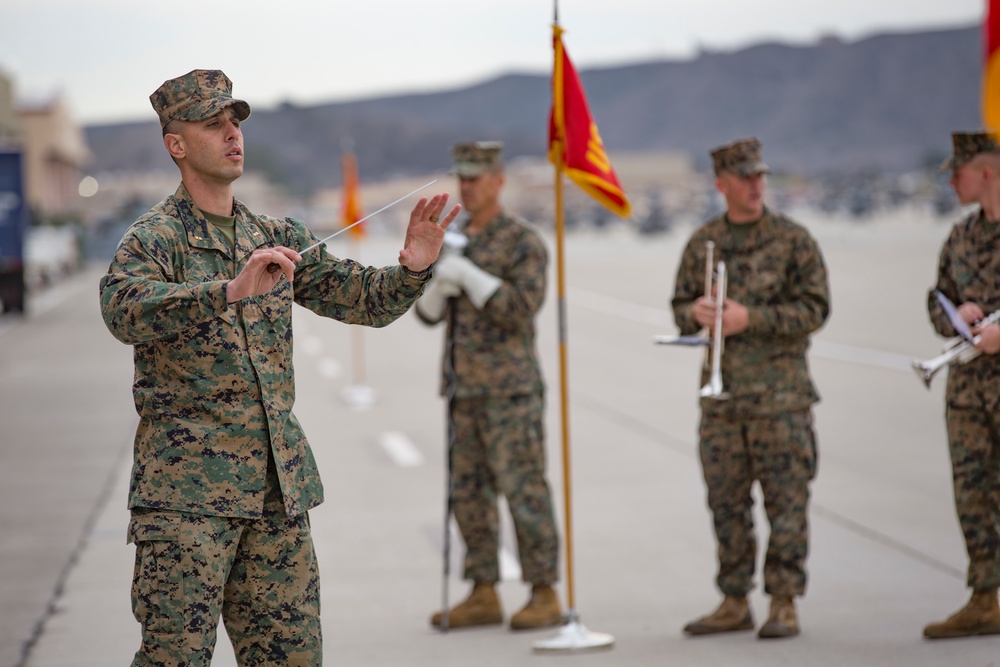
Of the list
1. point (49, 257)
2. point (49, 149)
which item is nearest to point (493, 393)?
point (49, 257)

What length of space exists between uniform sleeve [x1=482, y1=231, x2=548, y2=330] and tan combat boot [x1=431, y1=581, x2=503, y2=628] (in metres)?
1.33

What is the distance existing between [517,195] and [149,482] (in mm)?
143638

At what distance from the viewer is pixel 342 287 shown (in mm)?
4297

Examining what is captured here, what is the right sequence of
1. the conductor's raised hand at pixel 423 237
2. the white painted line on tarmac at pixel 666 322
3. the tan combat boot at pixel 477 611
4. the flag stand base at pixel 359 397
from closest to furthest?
the conductor's raised hand at pixel 423 237 < the tan combat boot at pixel 477 611 < the flag stand base at pixel 359 397 < the white painted line on tarmac at pixel 666 322

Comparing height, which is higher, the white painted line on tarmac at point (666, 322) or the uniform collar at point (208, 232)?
the uniform collar at point (208, 232)

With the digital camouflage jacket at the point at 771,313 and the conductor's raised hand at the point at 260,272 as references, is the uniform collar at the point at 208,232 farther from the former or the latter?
the digital camouflage jacket at the point at 771,313

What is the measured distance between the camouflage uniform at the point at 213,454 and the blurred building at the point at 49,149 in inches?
3932

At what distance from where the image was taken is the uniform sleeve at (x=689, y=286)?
6.59 meters

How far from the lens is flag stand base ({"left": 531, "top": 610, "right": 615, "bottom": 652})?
6.28 m

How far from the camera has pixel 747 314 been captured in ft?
20.7

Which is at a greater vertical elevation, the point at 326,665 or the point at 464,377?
the point at 464,377

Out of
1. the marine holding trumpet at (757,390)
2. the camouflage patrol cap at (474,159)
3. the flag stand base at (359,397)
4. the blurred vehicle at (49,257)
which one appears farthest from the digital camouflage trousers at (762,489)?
the blurred vehicle at (49,257)

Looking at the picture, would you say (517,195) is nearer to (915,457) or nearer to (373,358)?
(373,358)

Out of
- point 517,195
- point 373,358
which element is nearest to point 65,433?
point 373,358
